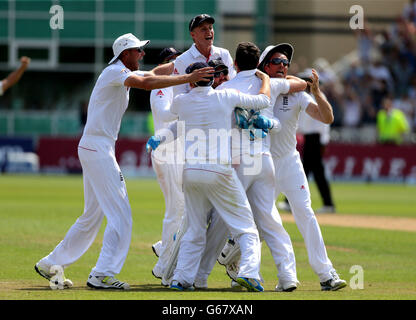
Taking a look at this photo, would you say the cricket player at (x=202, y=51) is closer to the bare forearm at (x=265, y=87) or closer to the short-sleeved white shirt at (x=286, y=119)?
the short-sleeved white shirt at (x=286, y=119)

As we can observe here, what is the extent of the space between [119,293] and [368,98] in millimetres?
27350

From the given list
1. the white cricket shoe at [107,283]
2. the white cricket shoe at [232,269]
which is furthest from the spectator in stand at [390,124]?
the white cricket shoe at [107,283]

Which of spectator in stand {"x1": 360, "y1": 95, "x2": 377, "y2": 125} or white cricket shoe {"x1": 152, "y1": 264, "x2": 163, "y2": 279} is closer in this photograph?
white cricket shoe {"x1": 152, "y1": 264, "x2": 163, "y2": 279}

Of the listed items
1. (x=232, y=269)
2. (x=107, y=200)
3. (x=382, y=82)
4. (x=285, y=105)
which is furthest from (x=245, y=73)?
A: (x=382, y=82)

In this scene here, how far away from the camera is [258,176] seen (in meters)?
10.2

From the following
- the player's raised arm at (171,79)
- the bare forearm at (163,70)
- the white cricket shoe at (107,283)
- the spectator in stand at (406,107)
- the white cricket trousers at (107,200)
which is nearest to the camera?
the player's raised arm at (171,79)

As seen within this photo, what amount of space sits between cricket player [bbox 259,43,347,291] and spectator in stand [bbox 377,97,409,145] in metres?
22.1

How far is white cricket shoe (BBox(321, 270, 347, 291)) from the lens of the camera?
1004 centimetres

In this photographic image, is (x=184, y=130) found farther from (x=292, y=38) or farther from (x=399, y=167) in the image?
(x=292, y=38)

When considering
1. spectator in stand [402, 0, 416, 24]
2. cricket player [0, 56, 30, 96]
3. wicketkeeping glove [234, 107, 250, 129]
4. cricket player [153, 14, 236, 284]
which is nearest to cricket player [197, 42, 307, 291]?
wicketkeeping glove [234, 107, 250, 129]

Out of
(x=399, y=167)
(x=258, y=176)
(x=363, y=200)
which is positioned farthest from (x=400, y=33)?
(x=258, y=176)

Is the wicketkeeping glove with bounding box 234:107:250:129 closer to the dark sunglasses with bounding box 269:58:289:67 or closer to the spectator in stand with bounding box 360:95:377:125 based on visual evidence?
the dark sunglasses with bounding box 269:58:289:67

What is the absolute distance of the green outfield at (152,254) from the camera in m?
9.59

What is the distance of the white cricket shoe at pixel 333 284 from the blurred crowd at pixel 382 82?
24579 millimetres
